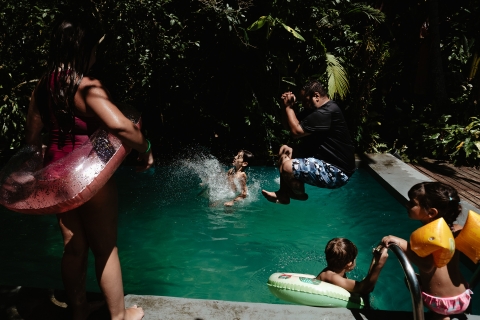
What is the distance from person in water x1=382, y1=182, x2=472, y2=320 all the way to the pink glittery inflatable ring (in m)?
1.83

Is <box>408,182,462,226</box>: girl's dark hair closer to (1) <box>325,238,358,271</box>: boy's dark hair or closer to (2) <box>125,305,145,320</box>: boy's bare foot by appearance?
(1) <box>325,238,358,271</box>: boy's dark hair

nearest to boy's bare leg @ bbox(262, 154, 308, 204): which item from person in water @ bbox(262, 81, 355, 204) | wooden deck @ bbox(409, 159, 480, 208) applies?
person in water @ bbox(262, 81, 355, 204)

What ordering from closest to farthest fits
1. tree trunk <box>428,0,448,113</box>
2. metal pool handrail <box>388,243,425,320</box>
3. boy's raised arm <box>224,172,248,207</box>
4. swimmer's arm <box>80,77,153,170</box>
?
swimmer's arm <box>80,77,153,170</box>
metal pool handrail <box>388,243,425,320</box>
boy's raised arm <box>224,172,248,207</box>
tree trunk <box>428,0,448,113</box>

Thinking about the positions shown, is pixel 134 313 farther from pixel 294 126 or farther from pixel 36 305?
pixel 294 126

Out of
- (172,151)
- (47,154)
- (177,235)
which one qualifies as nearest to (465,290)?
(47,154)

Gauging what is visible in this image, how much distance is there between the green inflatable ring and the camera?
11.5 ft

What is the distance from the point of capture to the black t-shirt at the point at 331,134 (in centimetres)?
455

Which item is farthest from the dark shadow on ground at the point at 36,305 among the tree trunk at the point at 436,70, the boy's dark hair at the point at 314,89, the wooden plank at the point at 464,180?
the tree trunk at the point at 436,70

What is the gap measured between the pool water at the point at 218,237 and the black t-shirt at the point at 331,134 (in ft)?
5.05

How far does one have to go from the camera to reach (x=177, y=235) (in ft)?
21.8

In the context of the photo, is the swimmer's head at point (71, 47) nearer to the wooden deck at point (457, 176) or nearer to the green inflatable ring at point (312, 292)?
the green inflatable ring at point (312, 292)

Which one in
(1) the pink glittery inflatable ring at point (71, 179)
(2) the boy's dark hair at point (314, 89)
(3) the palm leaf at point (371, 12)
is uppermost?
(3) the palm leaf at point (371, 12)

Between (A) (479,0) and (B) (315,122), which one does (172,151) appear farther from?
(A) (479,0)

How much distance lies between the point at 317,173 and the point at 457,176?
4785 mm
